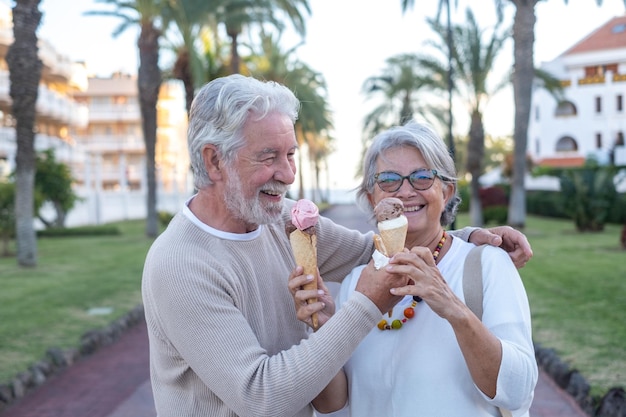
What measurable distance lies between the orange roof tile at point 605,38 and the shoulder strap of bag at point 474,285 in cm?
6489

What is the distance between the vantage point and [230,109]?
7.52 ft

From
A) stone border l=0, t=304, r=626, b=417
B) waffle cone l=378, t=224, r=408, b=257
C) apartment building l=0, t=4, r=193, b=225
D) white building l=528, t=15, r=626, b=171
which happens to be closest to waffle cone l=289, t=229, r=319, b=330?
waffle cone l=378, t=224, r=408, b=257

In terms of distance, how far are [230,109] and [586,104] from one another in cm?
6760

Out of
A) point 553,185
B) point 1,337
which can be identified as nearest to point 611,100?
point 553,185

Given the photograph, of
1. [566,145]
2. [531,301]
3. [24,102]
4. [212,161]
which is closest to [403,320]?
[212,161]

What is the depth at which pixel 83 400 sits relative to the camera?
712 centimetres

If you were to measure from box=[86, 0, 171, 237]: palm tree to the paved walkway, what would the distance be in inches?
729

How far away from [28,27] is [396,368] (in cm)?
1588

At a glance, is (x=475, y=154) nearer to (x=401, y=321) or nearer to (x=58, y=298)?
(x=58, y=298)

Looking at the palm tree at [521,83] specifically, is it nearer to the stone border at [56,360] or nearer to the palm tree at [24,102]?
the palm tree at [24,102]

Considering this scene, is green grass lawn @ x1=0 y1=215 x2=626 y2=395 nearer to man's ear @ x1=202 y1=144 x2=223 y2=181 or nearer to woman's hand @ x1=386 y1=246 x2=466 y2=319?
woman's hand @ x1=386 y1=246 x2=466 y2=319

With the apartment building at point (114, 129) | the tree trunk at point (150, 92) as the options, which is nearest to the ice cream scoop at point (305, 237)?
the tree trunk at point (150, 92)

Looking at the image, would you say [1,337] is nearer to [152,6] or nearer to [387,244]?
[387,244]

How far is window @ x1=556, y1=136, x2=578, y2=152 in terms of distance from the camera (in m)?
68.0
